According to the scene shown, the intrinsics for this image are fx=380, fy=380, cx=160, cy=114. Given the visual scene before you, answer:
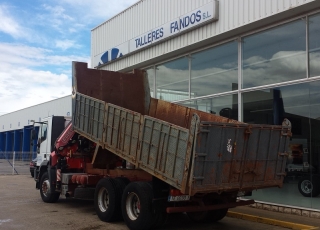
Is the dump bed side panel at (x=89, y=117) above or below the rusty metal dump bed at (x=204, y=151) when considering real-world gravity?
above

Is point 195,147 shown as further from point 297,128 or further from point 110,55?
point 110,55

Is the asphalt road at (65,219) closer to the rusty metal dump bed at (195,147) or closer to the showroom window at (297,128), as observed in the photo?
the rusty metal dump bed at (195,147)

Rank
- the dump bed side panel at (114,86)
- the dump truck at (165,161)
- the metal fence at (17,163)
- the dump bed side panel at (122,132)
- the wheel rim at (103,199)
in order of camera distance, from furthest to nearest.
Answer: the metal fence at (17,163), the dump bed side panel at (114,86), the wheel rim at (103,199), the dump bed side panel at (122,132), the dump truck at (165,161)

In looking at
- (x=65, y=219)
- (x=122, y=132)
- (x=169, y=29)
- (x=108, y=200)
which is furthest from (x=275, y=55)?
(x=65, y=219)

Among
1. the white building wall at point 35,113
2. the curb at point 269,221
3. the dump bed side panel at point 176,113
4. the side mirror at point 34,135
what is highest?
the white building wall at point 35,113

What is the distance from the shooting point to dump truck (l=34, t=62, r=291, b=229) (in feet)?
22.7

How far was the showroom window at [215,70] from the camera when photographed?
12.4m

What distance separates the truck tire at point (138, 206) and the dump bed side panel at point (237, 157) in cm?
133

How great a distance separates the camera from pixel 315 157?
9.78 meters

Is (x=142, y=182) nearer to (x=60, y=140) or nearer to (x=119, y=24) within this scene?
(x=60, y=140)

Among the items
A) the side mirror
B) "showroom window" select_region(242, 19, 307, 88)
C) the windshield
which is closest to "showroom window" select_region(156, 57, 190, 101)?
"showroom window" select_region(242, 19, 307, 88)

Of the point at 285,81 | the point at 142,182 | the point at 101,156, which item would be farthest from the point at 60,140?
the point at 285,81

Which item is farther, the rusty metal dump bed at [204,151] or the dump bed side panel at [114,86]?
the dump bed side panel at [114,86]

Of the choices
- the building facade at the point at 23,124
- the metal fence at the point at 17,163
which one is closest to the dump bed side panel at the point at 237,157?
the metal fence at the point at 17,163
